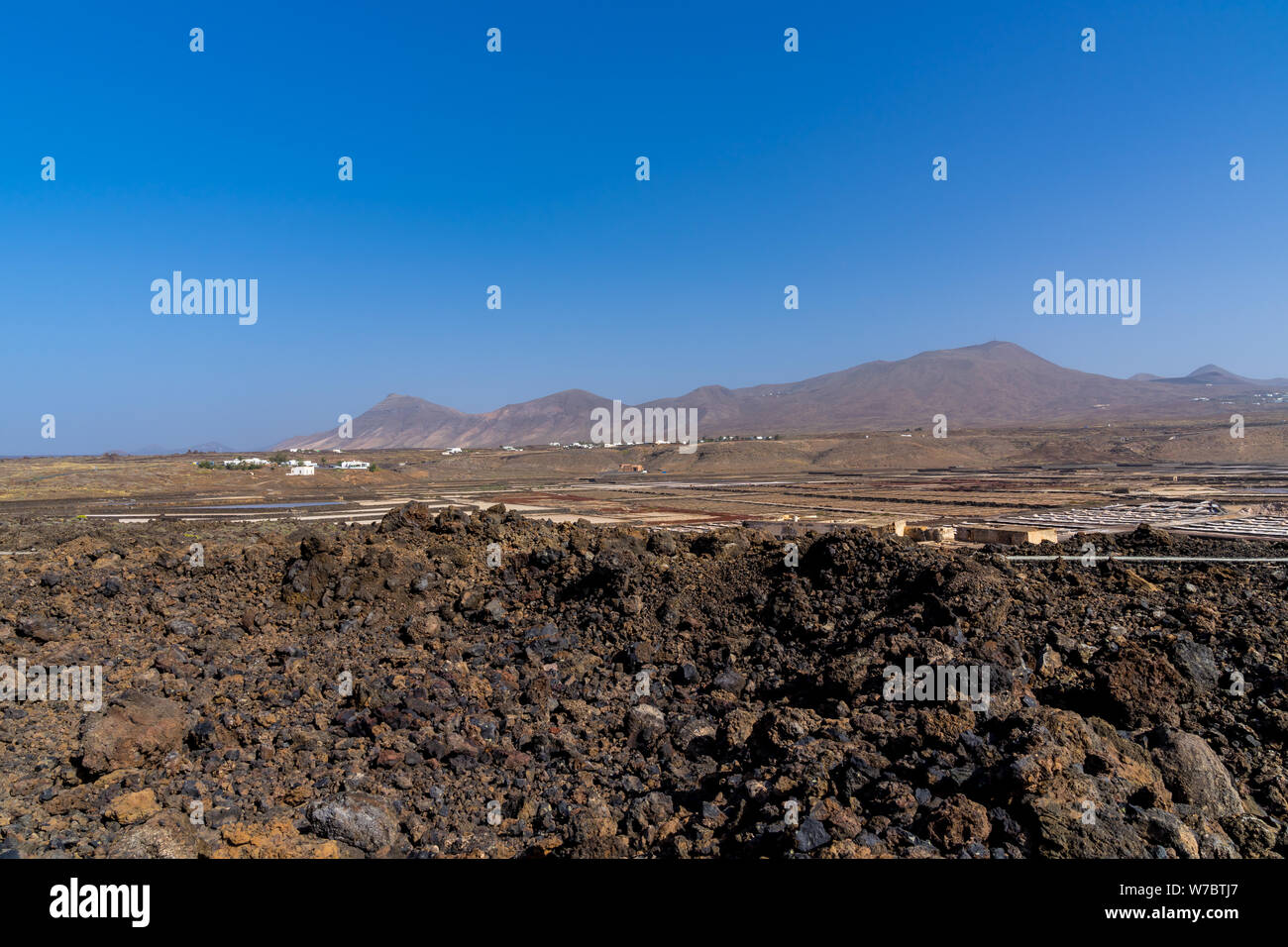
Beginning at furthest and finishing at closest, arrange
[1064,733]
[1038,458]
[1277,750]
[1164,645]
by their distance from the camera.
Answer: [1038,458] → [1164,645] → [1277,750] → [1064,733]

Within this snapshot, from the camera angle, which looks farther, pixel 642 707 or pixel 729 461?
pixel 729 461

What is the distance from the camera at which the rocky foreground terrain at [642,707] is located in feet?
17.2

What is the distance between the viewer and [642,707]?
814cm

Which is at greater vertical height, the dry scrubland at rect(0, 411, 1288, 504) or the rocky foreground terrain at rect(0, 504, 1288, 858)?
the dry scrubland at rect(0, 411, 1288, 504)

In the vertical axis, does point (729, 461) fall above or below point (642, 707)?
above

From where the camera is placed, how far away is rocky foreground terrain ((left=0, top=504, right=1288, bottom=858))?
5.25 meters

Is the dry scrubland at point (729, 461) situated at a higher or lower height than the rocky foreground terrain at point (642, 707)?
higher

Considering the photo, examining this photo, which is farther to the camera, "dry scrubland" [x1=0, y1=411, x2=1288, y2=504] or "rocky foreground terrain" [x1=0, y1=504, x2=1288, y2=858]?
"dry scrubland" [x1=0, y1=411, x2=1288, y2=504]

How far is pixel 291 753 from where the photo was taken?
7023 mm

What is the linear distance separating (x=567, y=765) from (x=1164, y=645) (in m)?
7.13

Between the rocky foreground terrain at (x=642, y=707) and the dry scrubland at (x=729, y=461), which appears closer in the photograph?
the rocky foreground terrain at (x=642, y=707)
